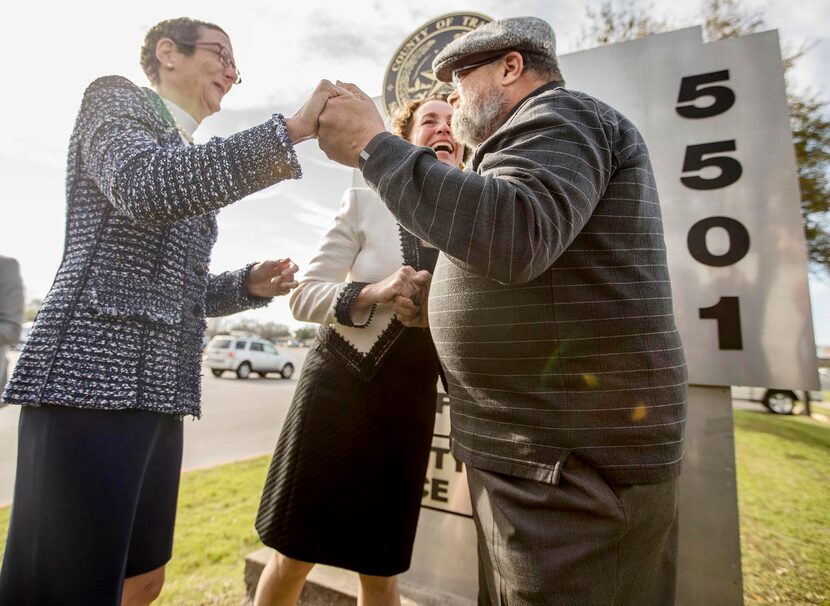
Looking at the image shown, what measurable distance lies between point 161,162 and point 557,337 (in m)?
1.02

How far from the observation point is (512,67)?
1.27 m

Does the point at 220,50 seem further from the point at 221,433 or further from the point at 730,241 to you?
the point at 221,433

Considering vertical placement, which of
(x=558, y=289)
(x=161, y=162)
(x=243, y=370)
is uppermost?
(x=161, y=162)

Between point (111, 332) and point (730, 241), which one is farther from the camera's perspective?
point (730, 241)

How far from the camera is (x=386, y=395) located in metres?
1.64

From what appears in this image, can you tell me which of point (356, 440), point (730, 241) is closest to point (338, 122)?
point (356, 440)

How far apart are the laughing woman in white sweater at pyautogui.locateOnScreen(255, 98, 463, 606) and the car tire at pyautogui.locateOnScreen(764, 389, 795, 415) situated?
17.4 metres

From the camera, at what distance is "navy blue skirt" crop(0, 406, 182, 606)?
0.98 metres

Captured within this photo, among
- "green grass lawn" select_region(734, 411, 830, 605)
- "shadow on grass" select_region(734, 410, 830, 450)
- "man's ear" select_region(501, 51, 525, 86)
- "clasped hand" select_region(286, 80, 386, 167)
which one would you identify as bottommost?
"shadow on grass" select_region(734, 410, 830, 450)

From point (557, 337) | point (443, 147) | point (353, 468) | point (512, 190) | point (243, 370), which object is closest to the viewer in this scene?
point (512, 190)

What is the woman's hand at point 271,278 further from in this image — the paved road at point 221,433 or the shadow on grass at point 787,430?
the shadow on grass at point 787,430

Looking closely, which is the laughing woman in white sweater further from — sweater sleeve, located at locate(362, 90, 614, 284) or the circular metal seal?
the circular metal seal

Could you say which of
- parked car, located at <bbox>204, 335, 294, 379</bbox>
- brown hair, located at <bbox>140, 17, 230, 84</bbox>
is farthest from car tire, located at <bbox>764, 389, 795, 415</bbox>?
parked car, located at <bbox>204, 335, 294, 379</bbox>

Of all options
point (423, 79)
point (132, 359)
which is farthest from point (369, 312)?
point (423, 79)
